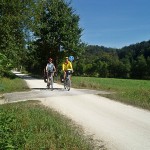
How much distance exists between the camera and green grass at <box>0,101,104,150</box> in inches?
267

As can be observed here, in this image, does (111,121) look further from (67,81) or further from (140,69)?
(140,69)

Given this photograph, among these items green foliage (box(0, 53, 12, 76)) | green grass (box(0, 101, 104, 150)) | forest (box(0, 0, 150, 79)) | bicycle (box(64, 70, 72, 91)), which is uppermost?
forest (box(0, 0, 150, 79))

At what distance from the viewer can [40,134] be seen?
299 inches

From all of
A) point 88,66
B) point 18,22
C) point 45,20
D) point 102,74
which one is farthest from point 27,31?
point 88,66

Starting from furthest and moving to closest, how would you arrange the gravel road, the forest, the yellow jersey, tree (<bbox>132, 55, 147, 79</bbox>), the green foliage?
tree (<bbox>132, 55, 147, 79</bbox>)
the forest
the yellow jersey
the gravel road
the green foliage

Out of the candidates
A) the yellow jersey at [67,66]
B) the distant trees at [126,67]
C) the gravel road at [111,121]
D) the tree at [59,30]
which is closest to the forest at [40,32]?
the tree at [59,30]

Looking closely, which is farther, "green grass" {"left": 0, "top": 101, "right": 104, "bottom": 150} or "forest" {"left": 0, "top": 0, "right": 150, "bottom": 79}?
"forest" {"left": 0, "top": 0, "right": 150, "bottom": 79}

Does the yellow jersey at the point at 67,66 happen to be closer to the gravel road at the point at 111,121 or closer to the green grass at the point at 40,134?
the gravel road at the point at 111,121

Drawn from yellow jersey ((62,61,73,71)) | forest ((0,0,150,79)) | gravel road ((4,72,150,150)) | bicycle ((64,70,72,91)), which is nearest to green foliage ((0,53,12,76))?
gravel road ((4,72,150,150))

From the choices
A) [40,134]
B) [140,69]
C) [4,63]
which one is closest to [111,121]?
[40,134]

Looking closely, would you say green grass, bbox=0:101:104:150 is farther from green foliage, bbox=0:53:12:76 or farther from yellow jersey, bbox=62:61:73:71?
yellow jersey, bbox=62:61:73:71

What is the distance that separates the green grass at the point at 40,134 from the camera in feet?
22.2

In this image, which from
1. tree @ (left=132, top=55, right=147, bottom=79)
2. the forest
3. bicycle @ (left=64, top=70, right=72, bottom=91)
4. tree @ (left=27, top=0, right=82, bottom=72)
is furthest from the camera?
tree @ (left=132, top=55, right=147, bottom=79)

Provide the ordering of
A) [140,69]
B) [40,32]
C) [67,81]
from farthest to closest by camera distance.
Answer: [140,69], [40,32], [67,81]
